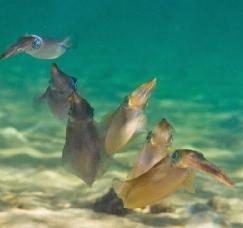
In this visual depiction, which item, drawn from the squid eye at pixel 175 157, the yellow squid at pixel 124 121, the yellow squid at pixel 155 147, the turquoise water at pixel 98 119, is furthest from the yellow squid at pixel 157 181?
the turquoise water at pixel 98 119

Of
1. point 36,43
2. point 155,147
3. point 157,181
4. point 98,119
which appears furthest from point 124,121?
point 98,119

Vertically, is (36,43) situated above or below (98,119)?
below

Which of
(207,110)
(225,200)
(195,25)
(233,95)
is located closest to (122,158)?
(225,200)

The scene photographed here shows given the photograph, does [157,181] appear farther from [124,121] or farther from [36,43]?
[36,43]

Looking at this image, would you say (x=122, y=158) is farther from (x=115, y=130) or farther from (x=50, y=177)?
(x=115, y=130)

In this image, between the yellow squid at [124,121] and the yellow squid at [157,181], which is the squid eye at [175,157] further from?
the yellow squid at [124,121]

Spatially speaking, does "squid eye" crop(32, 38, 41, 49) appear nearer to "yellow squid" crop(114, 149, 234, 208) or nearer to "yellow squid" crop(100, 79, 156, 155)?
"yellow squid" crop(100, 79, 156, 155)
